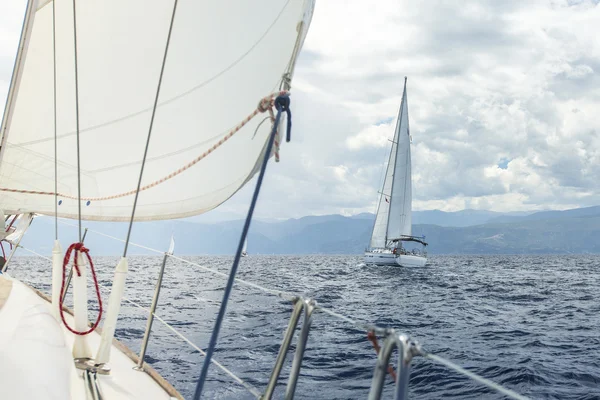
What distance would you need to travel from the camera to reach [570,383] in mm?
7332

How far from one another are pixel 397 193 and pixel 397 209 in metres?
1.60

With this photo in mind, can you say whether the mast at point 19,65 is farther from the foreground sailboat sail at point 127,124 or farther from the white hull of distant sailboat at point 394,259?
the white hull of distant sailboat at point 394,259

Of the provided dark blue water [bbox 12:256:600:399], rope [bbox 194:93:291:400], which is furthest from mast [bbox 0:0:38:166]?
dark blue water [bbox 12:256:600:399]

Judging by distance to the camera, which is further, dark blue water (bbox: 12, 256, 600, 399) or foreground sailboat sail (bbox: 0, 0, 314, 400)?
dark blue water (bbox: 12, 256, 600, 399)

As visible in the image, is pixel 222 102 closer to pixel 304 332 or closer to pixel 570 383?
pixel 304 332

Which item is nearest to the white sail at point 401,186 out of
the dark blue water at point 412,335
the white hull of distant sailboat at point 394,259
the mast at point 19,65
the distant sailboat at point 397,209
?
the distant sailboat at point 397,209

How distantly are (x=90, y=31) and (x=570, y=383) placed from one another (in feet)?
25.7

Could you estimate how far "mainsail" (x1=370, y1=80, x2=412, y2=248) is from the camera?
141 feet

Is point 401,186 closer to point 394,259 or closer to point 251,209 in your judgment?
point 394,259

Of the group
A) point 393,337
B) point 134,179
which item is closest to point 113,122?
point 134,179

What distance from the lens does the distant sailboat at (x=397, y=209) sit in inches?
1683

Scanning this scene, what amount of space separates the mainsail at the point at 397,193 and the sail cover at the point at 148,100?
40059 millimetres

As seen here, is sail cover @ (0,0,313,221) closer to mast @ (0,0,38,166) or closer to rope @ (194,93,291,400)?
mast @ (0,0,38,166)

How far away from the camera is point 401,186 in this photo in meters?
44.3
